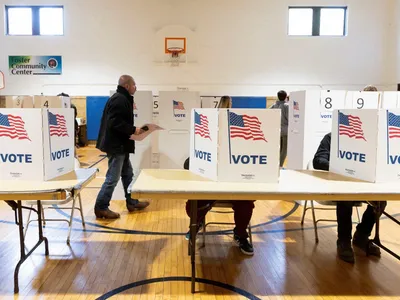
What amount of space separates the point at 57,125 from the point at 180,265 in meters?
1.20

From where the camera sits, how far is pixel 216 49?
9414mm

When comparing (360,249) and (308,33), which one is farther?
(308,33)

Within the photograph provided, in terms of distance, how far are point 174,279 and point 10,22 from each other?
9.30 metres

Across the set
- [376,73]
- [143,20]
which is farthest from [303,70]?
[143,20]

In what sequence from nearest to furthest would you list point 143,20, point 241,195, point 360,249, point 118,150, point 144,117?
point 241,195 → point 360,249 → point 118,150 → point 144,117 → point 143,20

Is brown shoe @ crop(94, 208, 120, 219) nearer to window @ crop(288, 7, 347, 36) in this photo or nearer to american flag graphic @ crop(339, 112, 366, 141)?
american flag graphic @ crop(339, 112, 366, 141)

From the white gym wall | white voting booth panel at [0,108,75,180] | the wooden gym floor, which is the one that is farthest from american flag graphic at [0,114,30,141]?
the white gym wall

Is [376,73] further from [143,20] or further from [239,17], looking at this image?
[143,20]

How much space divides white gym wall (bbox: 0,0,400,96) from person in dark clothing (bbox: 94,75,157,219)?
6.13 metres

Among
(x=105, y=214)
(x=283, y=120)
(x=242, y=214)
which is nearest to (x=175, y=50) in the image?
(x=283, y=120)

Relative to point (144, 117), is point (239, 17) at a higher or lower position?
higher

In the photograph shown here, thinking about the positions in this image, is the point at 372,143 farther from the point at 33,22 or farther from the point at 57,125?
the point at 33,22

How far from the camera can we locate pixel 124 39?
933 centimetres

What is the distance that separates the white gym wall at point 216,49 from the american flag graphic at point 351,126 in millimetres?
7297
